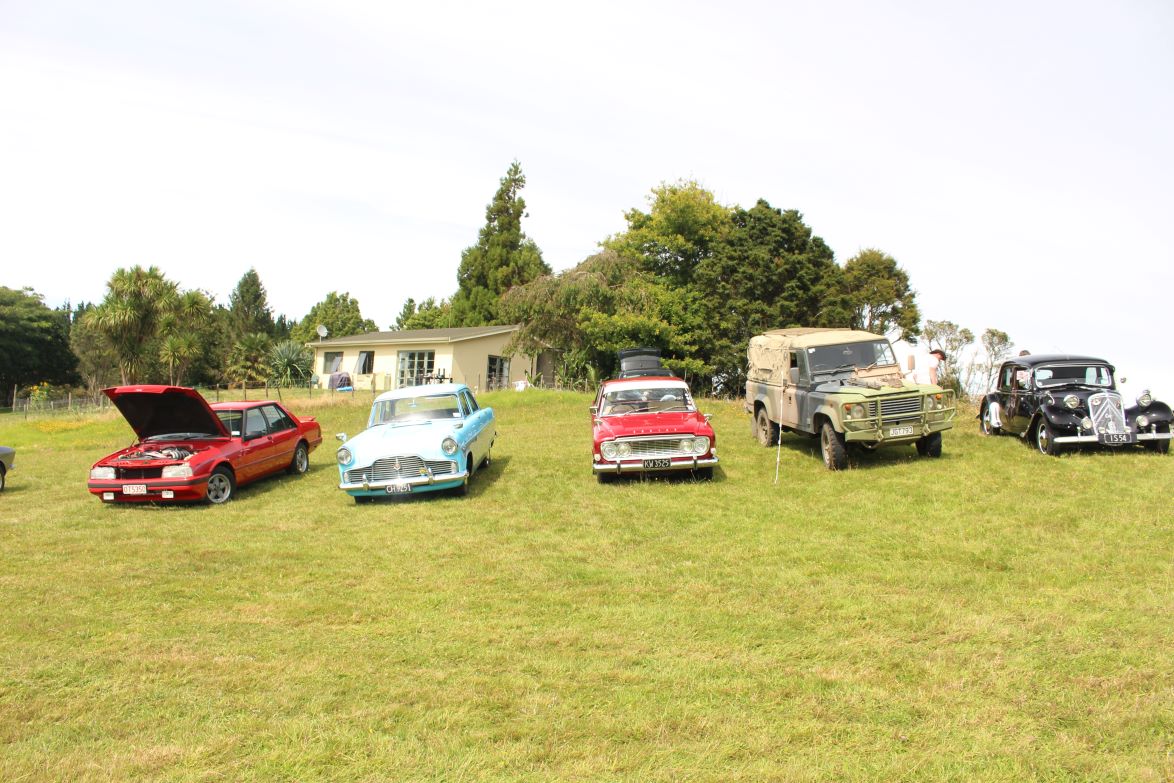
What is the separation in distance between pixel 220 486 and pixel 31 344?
167ft

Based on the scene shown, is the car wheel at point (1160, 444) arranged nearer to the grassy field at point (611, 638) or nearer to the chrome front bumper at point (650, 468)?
the grassy field at point (611, 638)

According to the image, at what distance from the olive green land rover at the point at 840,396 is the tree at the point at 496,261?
36519 mm

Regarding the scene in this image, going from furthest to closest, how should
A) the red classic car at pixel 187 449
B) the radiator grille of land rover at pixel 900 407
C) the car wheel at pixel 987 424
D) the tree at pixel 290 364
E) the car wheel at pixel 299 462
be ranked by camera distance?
the tree at pixel 290 364 → the car wheel at pixel 987 424 → the car wheel at pixel 299 462 → the radiator grille of land rover at pixel 900 407 → the red classic car at pixel 187 449

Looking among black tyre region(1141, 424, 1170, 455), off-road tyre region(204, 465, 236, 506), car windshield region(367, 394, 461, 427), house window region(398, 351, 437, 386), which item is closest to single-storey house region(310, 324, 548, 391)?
house window region(398, 351, 437, 386)

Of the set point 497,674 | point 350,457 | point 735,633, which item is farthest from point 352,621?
point 350,457

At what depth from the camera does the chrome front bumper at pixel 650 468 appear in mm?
11062

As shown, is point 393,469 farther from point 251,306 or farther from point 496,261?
point 251,306

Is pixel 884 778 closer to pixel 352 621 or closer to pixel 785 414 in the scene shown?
pixel 352 621

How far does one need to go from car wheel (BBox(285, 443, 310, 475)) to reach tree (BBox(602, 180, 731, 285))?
2361cm

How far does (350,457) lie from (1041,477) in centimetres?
963

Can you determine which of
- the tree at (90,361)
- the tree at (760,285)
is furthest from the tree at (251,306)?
the tree at (760,285)

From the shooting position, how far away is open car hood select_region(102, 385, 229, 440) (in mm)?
11156

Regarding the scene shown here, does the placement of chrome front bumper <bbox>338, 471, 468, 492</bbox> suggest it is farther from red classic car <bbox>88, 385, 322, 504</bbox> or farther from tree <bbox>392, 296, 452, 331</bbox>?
tree <bbox>392, 296, 452, 331</bbox>

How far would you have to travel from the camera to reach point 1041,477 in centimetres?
1048
